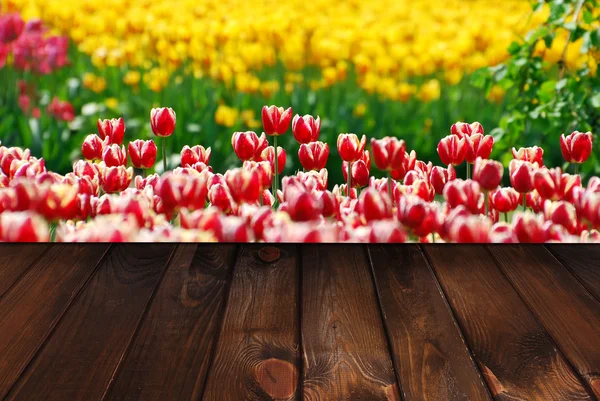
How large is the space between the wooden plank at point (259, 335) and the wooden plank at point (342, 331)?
2 centimetres

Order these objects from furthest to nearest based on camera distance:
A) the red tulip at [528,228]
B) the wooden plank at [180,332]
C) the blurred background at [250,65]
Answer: the blurred background at [250,65], the red tulip at [528,228], the wooden plank at [180,332]

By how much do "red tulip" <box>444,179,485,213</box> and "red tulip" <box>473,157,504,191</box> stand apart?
0.01 metres

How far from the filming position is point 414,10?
2.32 meters

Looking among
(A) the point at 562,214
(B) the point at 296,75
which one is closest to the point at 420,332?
(A) the point at 562,214

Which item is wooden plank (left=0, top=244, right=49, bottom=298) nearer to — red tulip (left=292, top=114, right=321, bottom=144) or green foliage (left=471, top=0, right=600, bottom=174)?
red tulip (left=292, top=114, right=321, bottom=144)

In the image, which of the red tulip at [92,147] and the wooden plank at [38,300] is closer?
the wooden plank at [38,300]

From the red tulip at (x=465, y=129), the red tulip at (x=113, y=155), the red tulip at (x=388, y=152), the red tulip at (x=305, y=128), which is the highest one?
the red tulip at (x=388, y=152)

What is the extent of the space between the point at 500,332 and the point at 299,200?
414 millimetres

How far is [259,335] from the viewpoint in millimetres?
1166

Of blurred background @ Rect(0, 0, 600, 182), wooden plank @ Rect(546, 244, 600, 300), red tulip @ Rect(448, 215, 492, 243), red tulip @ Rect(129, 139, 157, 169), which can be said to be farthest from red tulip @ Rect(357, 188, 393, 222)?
blurred background @ Rect(0, 0, 600, 182)

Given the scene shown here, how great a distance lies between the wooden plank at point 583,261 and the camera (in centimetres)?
140

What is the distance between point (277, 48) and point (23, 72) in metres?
0.76

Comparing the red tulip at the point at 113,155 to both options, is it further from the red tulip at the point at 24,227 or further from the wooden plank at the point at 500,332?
the wooden plank at the point at 500,332

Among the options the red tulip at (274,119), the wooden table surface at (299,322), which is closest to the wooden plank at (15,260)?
the wooden table surface at (299,322)
